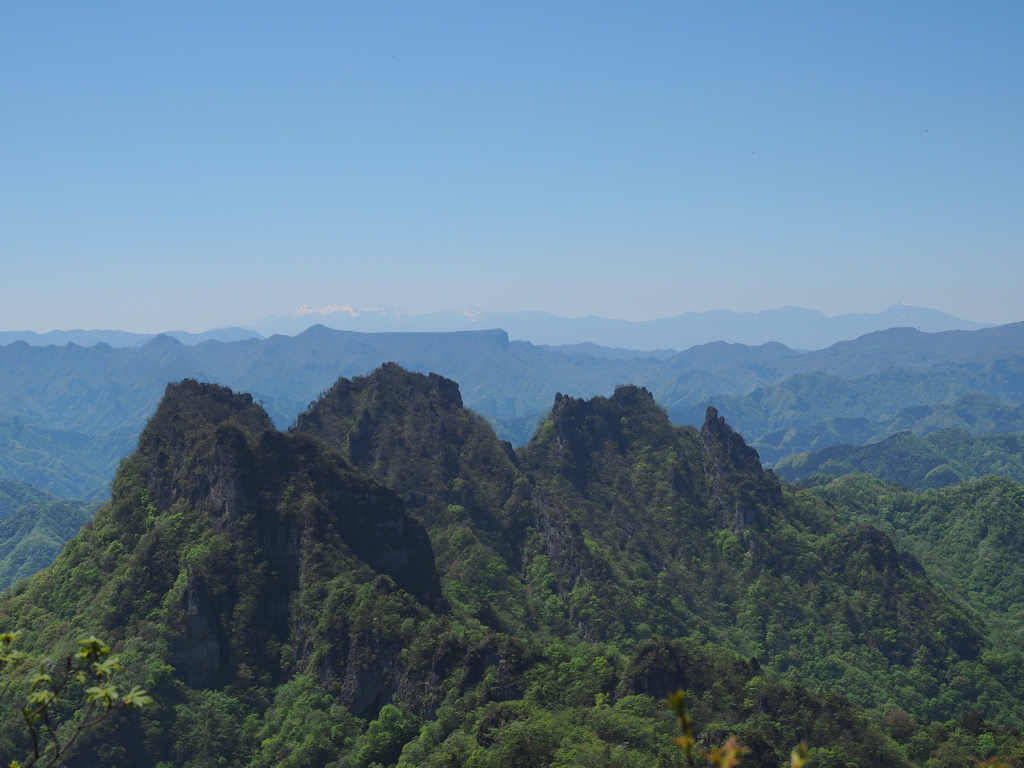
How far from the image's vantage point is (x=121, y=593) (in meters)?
84.4

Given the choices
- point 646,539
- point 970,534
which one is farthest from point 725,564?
point 970,534

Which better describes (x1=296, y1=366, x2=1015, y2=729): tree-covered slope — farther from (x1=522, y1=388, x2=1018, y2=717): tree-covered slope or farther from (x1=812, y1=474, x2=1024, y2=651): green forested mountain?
(x1=812, y1=474, x2=1024, y2=651): green forested mountain

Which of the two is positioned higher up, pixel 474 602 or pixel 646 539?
pixel 646 539

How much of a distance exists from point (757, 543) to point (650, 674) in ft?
234

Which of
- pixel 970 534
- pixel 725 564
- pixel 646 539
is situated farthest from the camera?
pixel 970 534

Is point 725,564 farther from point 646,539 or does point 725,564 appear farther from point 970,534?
point 970,534

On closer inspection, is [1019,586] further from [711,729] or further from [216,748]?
[216,748]

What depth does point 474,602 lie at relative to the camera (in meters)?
107

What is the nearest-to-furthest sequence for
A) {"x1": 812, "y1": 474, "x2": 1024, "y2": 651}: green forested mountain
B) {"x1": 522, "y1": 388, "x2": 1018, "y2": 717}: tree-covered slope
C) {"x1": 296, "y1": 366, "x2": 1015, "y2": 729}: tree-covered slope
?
{"x1": 522, "y1": 388, "x2": 1018, "y2": 717}: tree-covered slope < {"x1": 296, "y1": 366, "x2": 1015, "y2": 729}: tree-covered slope < {"x1": 812, "y1": 474, "x2": 1024, "y2": 651}: green forested mountain

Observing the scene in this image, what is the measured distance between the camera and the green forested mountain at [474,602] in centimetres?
6994

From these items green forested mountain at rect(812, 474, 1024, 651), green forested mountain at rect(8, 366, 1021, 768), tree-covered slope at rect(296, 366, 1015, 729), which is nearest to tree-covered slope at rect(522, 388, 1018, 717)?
tree-covered slope at rect(296, 366, 1015, 729)

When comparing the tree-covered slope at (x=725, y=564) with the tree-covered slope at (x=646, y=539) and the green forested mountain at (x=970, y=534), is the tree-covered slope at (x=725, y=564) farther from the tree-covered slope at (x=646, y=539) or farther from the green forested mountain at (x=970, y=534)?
the green forested mountain at (x=970, y=534)

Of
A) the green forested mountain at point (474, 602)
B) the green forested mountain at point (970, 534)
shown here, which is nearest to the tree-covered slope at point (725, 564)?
the green forested mountain at point (474, 602)

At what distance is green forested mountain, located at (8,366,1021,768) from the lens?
229 ft
